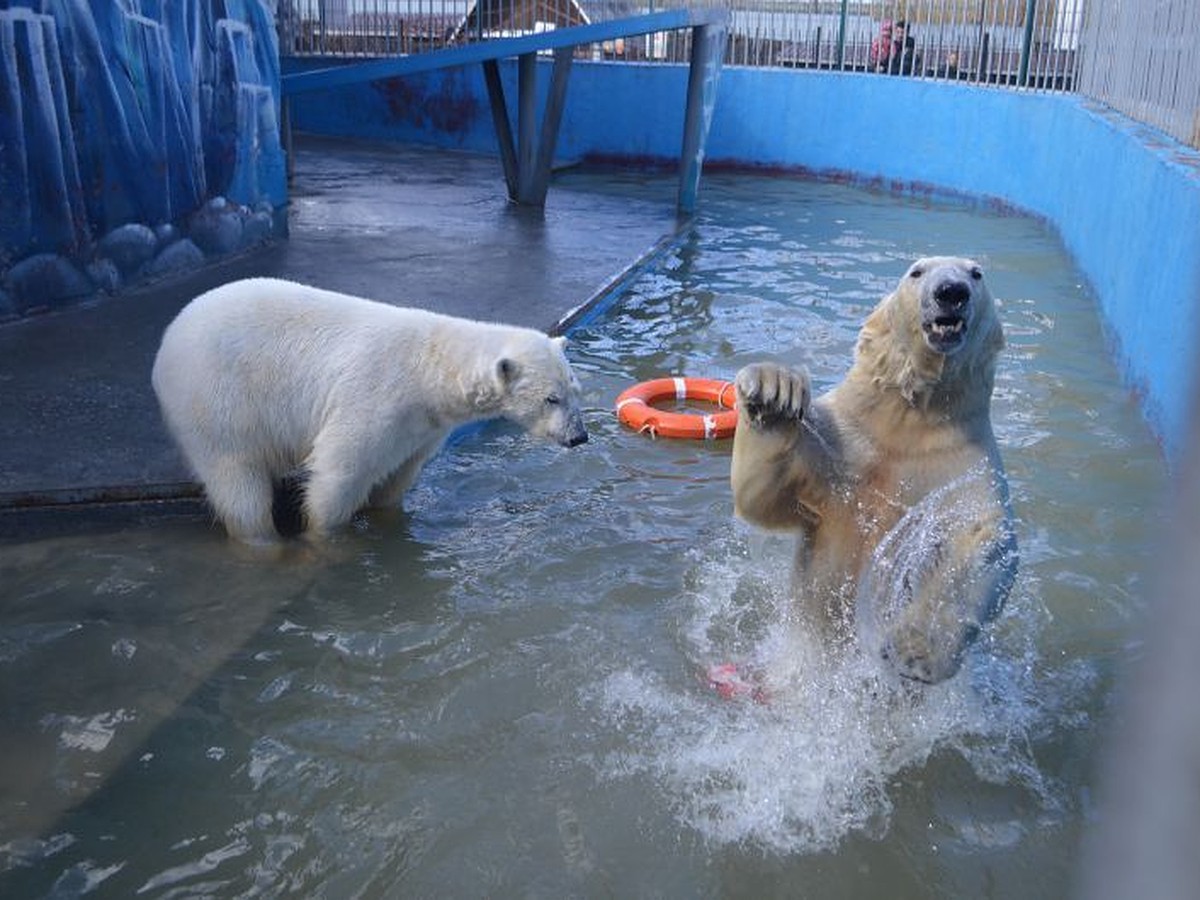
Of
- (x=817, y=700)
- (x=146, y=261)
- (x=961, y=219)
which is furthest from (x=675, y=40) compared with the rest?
(x=817, y=700)

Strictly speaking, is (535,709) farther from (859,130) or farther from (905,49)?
(905,49)

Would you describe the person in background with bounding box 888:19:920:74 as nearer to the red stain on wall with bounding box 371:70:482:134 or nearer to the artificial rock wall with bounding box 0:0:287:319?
the red stain on wall with bounding box 371:70:482:134

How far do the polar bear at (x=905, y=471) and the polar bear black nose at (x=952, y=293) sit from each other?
2.6 inches

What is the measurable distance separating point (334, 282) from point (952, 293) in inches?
216

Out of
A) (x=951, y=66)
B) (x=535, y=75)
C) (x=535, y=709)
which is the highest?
(x=951, y=66)

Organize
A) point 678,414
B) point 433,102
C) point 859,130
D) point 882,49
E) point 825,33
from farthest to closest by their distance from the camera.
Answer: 1. point 433,102
2. point 825,33
3. point 882,49
4. point 859,130
5. point 678,414

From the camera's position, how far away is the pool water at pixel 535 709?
282cm

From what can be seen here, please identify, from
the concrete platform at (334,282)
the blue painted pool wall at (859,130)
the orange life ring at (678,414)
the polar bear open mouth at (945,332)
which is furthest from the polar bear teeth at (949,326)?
the blue painted pool wall at (859,130)

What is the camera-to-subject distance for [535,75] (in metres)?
11.3

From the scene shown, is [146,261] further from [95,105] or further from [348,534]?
[348,534]

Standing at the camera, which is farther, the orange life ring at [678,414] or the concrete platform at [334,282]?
the orange life ring at [678,414]

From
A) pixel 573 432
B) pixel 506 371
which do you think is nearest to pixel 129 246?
pixel 506 371

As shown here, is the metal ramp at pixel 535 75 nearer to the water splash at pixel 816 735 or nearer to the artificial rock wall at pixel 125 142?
the artificial rock wall at pixel 125 142

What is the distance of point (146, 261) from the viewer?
24.0 feet
